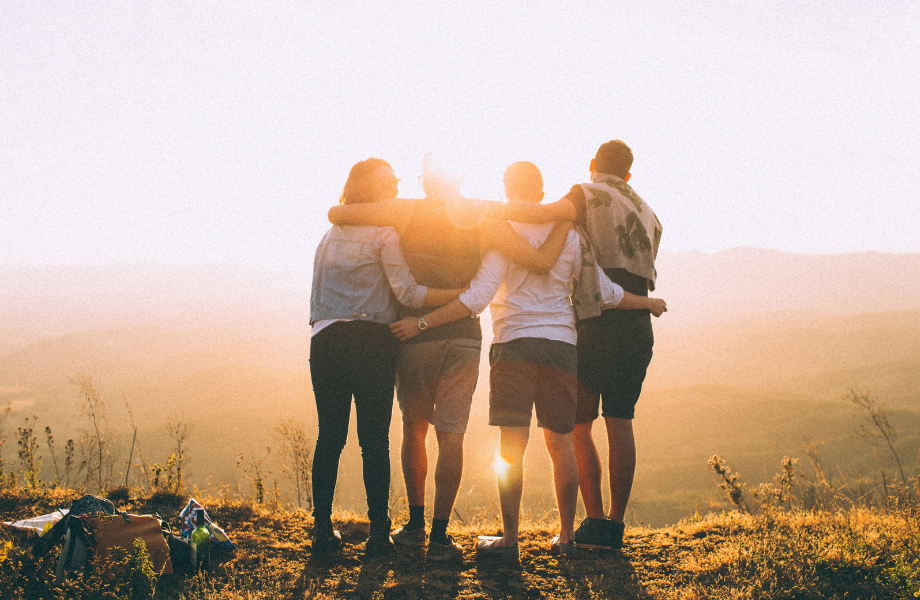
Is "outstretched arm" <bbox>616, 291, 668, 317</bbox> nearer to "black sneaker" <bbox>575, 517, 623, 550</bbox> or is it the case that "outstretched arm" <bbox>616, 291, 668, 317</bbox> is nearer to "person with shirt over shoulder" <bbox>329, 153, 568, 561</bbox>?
"person with shirt over shoulder" <bbox>329, 153, 568, 561</bbox>

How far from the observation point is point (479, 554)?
337cm

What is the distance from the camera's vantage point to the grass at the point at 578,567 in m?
2.76

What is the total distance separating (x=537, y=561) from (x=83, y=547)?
2.47m

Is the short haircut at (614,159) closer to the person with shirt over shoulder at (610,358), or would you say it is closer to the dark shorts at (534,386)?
the person with shirt over shoulder at (610,358)

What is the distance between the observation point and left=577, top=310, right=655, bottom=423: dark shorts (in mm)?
3480

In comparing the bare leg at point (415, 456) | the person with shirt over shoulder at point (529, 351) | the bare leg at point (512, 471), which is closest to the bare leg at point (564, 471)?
the person with shirt over shoulder at point (529, 351)

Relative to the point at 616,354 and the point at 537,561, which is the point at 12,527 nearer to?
the point at 537,561

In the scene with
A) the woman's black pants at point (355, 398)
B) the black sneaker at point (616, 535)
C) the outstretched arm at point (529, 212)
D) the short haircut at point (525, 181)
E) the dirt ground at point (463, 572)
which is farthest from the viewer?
the black sneaker at point (616, 535)

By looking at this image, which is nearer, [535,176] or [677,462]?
[535,176]

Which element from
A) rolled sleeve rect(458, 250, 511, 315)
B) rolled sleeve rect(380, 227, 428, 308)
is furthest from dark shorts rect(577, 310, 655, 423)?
rolled sleeve rect(380, 227, 428, 308)

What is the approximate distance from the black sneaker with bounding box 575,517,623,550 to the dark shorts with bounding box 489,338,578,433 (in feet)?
2.60

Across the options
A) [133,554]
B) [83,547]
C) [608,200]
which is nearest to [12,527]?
[83,547]

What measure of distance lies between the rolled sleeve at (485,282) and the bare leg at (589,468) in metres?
1.07

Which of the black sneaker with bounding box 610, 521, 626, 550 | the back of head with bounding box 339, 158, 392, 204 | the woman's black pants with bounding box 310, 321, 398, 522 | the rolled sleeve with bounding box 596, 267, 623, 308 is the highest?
the back of head with bounding box 339, 158, 392, 204
